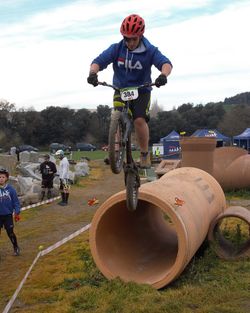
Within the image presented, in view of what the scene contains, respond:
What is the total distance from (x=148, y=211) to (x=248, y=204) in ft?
19.2

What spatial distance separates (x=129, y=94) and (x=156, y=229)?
5049 millimetres

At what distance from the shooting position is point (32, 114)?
60625 millimetres

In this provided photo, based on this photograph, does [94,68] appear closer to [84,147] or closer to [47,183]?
[47,183]

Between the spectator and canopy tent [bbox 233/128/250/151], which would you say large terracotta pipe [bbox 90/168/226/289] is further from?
canopy tent [bbox 233/128/250/151]

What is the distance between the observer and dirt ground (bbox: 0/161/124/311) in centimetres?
809

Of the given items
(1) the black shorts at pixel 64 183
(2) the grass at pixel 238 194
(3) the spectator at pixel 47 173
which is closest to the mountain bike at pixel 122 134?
(1) the black shorts at pixel 64 183

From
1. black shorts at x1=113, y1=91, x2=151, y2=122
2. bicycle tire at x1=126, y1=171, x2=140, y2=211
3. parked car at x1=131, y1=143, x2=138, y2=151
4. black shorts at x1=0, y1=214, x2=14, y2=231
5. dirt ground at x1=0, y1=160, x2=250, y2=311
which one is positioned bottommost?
dirt ground at x1=0, y1=160, x2=250, y2=311

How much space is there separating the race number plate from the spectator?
1072cm

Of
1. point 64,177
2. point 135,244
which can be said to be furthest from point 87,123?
point 135,244

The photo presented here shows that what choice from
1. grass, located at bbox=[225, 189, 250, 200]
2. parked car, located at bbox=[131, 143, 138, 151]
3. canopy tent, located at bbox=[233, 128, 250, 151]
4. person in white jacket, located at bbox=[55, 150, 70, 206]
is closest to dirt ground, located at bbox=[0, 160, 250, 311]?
person in white jacket, located at bbox=[55, 150, 70, 206]

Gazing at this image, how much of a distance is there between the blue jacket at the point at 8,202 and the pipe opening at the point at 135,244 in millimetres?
1885

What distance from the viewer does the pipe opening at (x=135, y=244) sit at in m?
7.69

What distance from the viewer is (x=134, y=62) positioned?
557 cm

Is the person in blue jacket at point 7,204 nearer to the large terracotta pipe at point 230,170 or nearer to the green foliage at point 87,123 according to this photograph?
the large terracotta pipe at point 230,170
